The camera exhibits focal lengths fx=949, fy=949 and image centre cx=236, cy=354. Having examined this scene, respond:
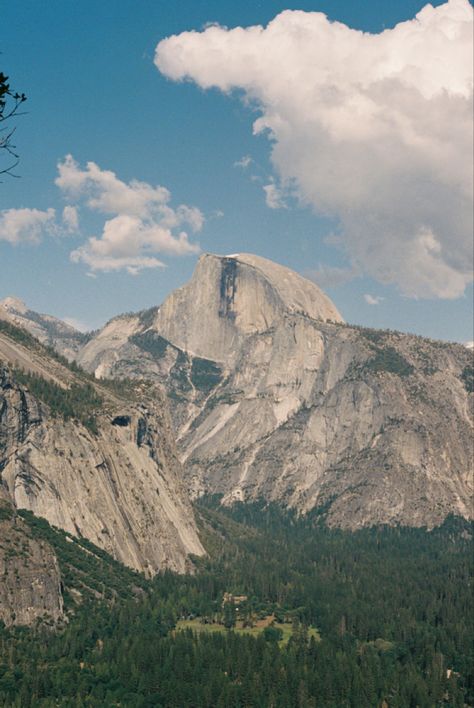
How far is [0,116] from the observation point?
6050 centimetres

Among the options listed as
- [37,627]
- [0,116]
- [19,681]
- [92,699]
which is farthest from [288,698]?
[0,116]

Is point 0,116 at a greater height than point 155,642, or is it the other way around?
point 0,116

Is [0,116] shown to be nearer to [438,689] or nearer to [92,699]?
[92,699]

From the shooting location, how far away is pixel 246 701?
166750 millimetres

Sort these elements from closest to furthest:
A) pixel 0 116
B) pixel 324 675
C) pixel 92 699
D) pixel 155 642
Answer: pixel 0 116 → pixel 92 699 → pixel 324 675 → pixel 155 642

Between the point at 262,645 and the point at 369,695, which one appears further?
the point at 262,645

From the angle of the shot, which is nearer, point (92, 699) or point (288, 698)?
point (92, 699)

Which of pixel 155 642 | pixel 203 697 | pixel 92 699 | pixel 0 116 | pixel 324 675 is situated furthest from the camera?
pixel 155 642

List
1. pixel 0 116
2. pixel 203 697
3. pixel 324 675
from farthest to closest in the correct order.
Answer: pixel 324 675 < pixel 203 697 < pixel 0 116

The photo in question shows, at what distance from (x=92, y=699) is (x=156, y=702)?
12.4 m

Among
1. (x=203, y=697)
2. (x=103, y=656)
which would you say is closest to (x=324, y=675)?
(x=203, y=697)

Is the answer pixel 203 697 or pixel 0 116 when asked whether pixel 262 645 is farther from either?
pixel 0 116

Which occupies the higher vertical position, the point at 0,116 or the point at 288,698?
the point at 0,116

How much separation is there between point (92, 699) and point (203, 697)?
826 inches
